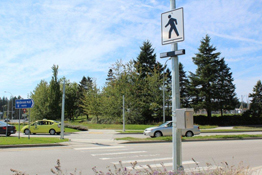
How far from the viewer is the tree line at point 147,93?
42.7 m

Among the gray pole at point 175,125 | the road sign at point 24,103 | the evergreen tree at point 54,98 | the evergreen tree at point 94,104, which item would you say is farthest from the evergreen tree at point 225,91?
the gray pole at point 175,125

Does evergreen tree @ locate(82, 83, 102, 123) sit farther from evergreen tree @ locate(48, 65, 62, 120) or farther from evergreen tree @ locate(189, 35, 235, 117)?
evergreen tree @ locate(189, 35, 235, 117)

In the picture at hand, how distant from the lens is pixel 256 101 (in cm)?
5019

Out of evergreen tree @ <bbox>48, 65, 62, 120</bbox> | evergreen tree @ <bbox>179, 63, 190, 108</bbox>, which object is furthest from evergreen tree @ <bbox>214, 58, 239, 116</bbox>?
evergreen tree @ <bbox>48, 65, 62, 120</bbox>

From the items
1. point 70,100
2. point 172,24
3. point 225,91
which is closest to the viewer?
point 172,24

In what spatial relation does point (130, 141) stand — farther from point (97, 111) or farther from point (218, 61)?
point (218, 61)

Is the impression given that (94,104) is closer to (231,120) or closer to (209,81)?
(209,81)

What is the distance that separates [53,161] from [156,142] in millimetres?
8387

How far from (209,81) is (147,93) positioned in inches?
551

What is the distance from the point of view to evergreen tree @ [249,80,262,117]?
1924 inches

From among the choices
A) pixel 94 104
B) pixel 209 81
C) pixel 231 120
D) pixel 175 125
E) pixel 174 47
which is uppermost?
pixel 209 81

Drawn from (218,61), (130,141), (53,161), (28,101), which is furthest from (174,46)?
(218,61)

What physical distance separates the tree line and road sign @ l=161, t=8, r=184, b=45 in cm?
3608

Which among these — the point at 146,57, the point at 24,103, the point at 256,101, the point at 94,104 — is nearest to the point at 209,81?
the point at 256,101
